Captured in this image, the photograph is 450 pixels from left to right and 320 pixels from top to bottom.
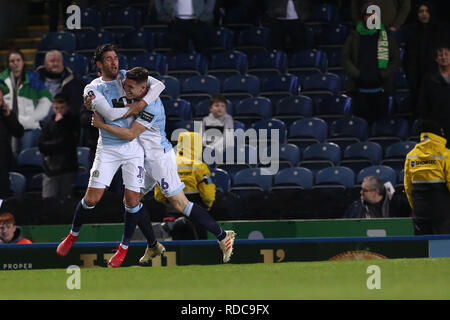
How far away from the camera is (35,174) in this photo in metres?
15.3

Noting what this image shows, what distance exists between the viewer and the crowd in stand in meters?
14.3

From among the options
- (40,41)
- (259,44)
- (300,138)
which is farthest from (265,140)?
(40,41)

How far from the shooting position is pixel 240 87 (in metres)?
16.2

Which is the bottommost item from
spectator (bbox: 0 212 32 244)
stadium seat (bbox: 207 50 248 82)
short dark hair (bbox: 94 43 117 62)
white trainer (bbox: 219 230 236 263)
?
spectator (bbox: 0 212 32 244)

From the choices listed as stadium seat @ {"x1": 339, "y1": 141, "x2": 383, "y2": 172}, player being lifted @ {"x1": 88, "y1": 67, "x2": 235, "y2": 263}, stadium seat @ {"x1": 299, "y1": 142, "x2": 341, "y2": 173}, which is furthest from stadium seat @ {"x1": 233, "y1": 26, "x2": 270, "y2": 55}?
player being lifted @ {"x1": 88, "y1": 67, "x2": 235, "y2": 263}

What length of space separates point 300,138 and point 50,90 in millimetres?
3630

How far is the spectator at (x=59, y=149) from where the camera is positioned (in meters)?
14.2

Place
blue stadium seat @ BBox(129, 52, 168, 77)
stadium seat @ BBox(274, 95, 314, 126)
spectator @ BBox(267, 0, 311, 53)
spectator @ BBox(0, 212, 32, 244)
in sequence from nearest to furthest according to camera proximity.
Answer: spectator @ BBox(0, 212, 32, 244), stadium seat @ BBox(274, 95, 314, 126), spectator @ BBox(267, 0, 311, 53), blue stadium seat @ BBox(129, 52, 168, 77)

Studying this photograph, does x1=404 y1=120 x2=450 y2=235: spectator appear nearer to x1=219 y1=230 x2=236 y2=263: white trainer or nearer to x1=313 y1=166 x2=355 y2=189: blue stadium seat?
x1=313 y1=166 x2=355 y2=189: blue stadium seat

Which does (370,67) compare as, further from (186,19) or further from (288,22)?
(186,19)

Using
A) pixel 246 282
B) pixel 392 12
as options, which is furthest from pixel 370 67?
pixel 246 282

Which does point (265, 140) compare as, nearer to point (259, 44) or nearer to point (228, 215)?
point (228, 215)

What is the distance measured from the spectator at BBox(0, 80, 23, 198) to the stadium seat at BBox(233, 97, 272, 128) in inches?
127

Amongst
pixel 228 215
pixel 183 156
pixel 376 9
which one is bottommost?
pixel 228 215
